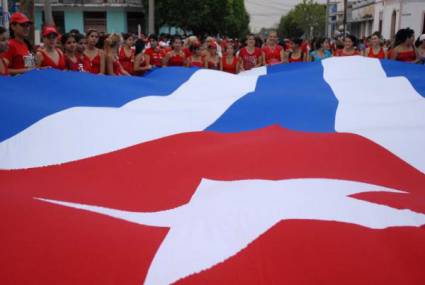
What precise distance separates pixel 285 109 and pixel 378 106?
25.8 inches

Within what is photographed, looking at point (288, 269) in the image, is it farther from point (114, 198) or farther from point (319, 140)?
point (319, 140)

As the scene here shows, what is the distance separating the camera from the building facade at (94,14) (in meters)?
34.2

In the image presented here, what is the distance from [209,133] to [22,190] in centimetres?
129

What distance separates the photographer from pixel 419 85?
163 inches

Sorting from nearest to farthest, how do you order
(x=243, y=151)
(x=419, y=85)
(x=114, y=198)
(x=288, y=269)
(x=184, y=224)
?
(x=288, y=269) → (x=184, y=224) → (x=114, y=198) → (x=243, y=151) → (x=419, y=85)

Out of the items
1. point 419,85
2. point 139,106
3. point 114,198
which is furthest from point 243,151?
point 419,85

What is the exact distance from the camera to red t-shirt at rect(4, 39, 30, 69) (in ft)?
13.4

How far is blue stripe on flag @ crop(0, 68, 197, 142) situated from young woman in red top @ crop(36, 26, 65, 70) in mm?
625

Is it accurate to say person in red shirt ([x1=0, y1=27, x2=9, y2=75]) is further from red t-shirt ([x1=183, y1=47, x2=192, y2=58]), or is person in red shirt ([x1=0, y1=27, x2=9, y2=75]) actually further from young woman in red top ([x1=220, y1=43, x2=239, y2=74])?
red t-shirt ([x1=183, y1=47, x2=192, y2=58])

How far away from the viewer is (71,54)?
16.2ft

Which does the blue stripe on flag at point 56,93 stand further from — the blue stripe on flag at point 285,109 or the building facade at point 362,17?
the building facade at point 362,17

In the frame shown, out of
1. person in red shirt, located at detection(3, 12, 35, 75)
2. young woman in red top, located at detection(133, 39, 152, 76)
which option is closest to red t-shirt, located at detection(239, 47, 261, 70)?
young woman in red top, located at detection(133, 39, 152, 76)

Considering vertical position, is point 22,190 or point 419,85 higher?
point 419,85

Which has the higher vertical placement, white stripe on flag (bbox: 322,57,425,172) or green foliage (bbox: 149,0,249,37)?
green foliage (bbox: 149,0,249,37)
